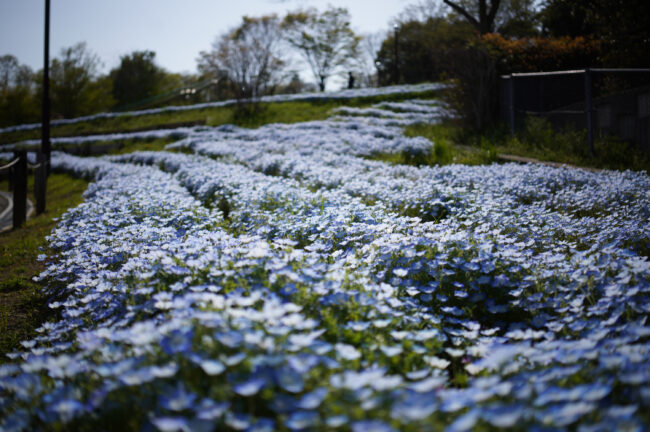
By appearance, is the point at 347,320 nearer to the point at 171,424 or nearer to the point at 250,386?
the point at 250,386

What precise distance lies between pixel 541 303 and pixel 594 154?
7.11 metres

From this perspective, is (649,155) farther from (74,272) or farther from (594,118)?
(74,272)

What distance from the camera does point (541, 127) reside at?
10.7 metres

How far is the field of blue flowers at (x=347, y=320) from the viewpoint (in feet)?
5.38

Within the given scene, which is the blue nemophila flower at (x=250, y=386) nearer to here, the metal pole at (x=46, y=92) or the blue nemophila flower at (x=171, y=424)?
the blue nemophila flower at (x=171, y=424)

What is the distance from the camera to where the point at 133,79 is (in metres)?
51.6

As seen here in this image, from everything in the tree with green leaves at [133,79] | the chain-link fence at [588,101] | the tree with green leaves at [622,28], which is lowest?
the chain-link fence at [588,101]

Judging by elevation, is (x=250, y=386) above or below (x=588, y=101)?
below

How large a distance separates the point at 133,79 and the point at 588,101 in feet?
170

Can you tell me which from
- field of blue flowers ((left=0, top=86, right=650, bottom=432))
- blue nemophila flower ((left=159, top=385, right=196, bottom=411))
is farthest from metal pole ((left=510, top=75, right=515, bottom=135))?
blue nemophila flower ((left=159, top=385, right=196, bottom=411))

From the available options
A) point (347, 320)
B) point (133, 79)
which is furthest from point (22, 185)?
point (133, 79)

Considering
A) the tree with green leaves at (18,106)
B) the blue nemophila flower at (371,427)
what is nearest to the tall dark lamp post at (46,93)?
the blue nemophila flower at (371,427)

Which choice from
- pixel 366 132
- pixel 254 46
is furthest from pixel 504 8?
pixel 366 132

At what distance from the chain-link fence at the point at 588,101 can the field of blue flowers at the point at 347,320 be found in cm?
371
